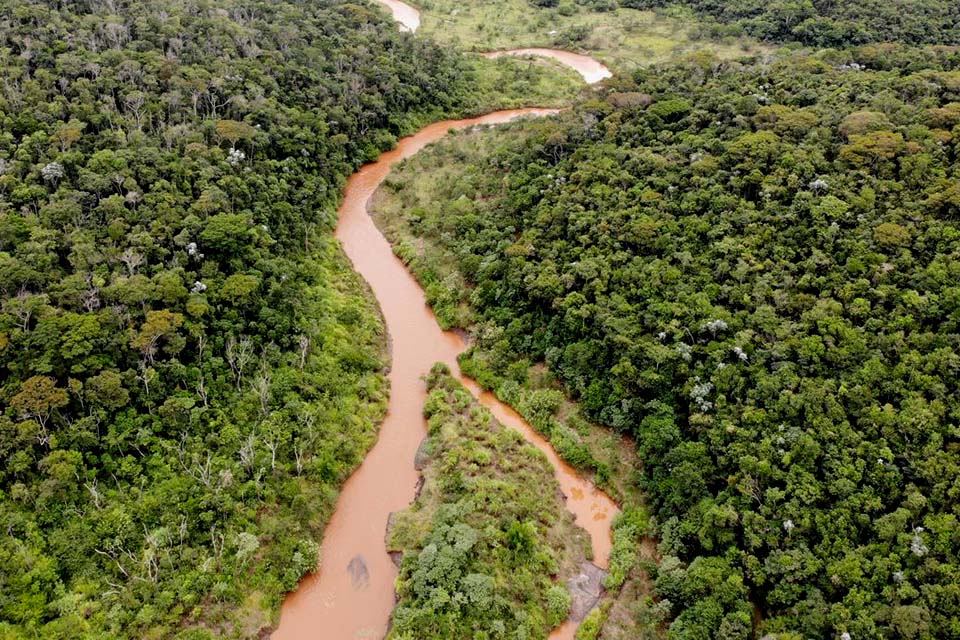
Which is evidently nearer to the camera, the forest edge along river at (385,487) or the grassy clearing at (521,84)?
the forest edge along river at (385,487)

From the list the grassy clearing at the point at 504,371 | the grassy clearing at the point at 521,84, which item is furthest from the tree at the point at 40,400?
the grassy clearing at the point at 521,84

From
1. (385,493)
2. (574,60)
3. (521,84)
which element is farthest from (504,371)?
(574,60)

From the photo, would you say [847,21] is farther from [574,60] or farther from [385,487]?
[385,487]

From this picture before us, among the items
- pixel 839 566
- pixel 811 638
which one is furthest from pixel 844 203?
pixel 811 638

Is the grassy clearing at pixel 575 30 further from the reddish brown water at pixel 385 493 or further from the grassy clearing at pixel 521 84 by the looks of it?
the reddish brown water at pixel 385 493

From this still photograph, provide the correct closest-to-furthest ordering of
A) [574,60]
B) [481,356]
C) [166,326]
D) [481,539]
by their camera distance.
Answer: [481,539] < [166,326] < [481,356] < [574,60]

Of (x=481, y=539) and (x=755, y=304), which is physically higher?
(x=755, y=304)

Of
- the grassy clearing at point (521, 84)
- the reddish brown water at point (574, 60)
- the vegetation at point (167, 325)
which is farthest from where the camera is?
the reddish brown water at point (574, 60)
